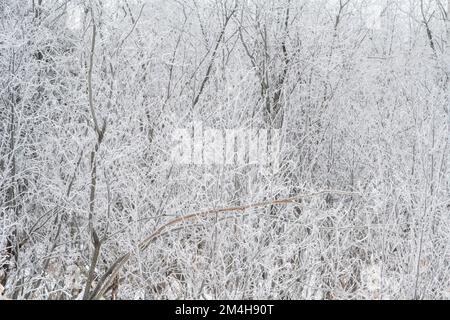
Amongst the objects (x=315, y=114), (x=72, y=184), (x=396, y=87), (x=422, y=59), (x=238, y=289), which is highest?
(x=422, y=59)

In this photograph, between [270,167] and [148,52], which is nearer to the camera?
[270,167]

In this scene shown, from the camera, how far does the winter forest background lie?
4453mm

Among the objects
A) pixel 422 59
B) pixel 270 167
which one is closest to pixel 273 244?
pixel 270 167

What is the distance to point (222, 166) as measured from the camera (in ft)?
14.7

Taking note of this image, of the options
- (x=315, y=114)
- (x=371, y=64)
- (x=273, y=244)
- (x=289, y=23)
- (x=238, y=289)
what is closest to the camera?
(x=238, y=289)

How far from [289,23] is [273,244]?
3625 millimetres

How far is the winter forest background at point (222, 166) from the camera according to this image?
4.45 m

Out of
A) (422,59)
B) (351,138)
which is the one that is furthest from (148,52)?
(422,59)

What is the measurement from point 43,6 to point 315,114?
420 cm

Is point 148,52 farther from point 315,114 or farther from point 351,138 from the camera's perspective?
point 351,138

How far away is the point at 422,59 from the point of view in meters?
8.38

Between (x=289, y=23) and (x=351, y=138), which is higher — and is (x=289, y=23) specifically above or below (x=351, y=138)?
above

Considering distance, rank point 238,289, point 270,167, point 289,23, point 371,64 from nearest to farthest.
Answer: point 238,289 → point 270,167 → point 289,23 → point 371,64

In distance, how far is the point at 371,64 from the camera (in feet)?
26.7
